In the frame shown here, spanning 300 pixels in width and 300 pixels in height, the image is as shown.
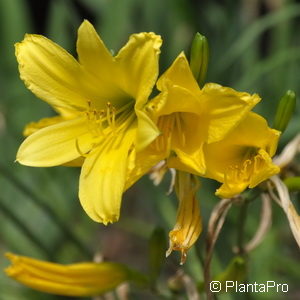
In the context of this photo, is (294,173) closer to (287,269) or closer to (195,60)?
(195,60)

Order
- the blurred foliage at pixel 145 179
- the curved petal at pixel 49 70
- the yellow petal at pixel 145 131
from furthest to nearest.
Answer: the blurred foliage at pixel 145 179, the curved petal at pixel 49 70, the yellow petal at pixel 145 131

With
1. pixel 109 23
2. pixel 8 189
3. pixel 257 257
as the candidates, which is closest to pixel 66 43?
pixel 109 23

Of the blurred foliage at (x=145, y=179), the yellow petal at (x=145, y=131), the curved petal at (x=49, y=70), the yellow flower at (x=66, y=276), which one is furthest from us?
the blurred foliage at (x=145, y=179)

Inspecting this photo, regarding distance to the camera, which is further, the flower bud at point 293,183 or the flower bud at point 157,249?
the flower bud at point 157,249

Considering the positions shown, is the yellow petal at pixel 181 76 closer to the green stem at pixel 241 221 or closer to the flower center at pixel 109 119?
the flower center at pixel 109 119

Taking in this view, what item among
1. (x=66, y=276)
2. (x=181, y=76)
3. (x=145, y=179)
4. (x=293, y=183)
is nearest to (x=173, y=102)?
(x=181, y=76)

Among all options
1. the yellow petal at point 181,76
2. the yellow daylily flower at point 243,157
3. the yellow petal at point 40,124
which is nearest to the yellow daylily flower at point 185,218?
the yellow daylily flower at point 243,157

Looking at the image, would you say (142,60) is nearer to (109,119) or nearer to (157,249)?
(109,119)

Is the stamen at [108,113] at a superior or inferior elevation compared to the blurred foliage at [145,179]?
superior
